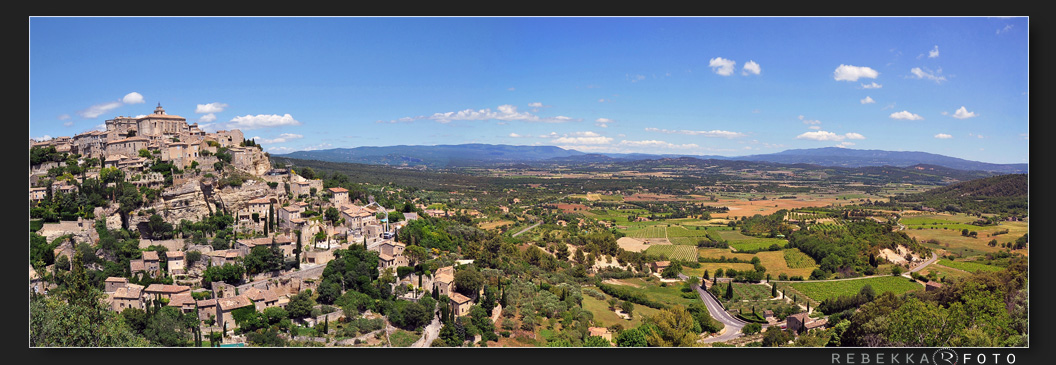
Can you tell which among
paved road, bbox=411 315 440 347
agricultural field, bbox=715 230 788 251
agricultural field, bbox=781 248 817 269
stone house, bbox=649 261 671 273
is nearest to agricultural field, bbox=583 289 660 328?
paved road, bbox=411 315 440 347

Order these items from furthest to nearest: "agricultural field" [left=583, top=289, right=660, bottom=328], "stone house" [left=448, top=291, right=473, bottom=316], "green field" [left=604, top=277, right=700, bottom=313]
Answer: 1. "green field" [left=604, top=277, right=700, bottom=313]
2. "agricultural field" [left=583, top=289, right=660, bottom=328]
3. "stone house" [left=448, top=291, right=473, bottom=316]

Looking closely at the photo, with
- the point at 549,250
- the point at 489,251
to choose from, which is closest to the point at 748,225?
the point at 549,250

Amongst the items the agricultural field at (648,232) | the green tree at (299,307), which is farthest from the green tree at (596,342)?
the agricultural field at (648,232)

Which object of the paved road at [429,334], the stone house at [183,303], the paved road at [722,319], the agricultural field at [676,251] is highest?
the stone house at [183,303]

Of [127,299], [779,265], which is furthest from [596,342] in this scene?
[779,265]

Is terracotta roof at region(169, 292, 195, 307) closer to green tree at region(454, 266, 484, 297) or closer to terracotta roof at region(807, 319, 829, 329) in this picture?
green tree at region(454, 266, 484, 297)

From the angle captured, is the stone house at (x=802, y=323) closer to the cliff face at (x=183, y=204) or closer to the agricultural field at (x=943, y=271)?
the agricultural field at (x=943, y=271)
